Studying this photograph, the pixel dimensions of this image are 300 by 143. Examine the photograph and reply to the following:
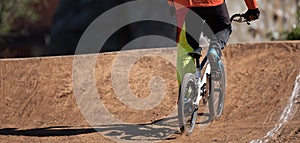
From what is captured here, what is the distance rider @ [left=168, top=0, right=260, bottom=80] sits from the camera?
6.61 meters

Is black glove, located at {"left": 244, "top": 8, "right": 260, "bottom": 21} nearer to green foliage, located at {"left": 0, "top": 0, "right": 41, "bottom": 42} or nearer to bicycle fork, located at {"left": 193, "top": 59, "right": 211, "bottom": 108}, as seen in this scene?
bicycle fork, located at {"left": 193, "top": 59, "right": 211, "bottom": 108}

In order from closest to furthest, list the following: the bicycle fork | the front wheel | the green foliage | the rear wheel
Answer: the rear wheel < the bicycle fork < the front wheel < the green foliage

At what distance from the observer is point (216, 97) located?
7469mm

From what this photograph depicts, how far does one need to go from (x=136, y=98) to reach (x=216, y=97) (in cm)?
114

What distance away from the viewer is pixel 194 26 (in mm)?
6785

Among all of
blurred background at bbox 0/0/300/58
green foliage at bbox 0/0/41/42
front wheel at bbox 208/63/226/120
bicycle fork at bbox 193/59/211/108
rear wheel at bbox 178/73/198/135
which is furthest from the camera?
green foliage at bbox 0/0/41/42

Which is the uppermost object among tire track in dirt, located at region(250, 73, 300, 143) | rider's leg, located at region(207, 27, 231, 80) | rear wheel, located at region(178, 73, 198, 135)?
rider's leg, located at region(207, 27, 231, 80)

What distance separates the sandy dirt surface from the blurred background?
8.97ft

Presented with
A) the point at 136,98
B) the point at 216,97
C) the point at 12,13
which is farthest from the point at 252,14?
the point at 12,13

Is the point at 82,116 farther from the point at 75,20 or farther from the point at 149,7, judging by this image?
the point at 75,20

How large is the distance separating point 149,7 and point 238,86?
5.00m

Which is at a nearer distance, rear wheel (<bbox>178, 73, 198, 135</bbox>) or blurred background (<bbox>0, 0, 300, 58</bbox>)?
rear wheel (<bbox>178, 73, 198, 135</bbox>)

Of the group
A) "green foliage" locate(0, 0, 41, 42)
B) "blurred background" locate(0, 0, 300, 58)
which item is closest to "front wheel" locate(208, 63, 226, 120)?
"blurred background" locate(0, 0, 300, 58)

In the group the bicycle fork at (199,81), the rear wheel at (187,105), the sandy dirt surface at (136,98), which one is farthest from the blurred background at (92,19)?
the rear wheel at (187,105)
